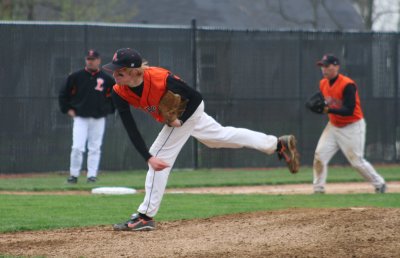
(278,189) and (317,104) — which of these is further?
(278,189)

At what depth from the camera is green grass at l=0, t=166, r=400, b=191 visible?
15.1 m

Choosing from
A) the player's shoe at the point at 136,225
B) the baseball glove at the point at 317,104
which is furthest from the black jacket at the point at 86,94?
the player's shoe at the point at 136,225

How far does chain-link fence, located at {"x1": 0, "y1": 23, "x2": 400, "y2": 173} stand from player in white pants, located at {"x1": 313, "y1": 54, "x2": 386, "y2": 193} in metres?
5.55

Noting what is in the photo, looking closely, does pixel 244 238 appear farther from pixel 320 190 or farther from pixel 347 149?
pixel 320 190

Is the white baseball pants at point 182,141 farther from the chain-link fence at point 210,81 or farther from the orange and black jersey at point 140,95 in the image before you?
the chain-link fence at point 210,81

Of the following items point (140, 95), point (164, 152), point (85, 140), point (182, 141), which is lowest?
point (85, 140)

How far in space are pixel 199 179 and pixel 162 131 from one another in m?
7.87

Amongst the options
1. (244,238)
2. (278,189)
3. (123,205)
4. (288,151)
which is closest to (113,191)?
(123,205)

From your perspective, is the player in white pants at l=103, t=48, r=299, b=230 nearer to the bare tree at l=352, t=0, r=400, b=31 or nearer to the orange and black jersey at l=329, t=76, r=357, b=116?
the orange and black jersey at l=329, t=76, r=357, b=116

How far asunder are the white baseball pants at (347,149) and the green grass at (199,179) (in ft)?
7.84

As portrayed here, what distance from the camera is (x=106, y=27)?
18.5 meters

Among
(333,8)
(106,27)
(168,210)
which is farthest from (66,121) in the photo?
(333,8)

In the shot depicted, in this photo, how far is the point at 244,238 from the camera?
7945 millimetres

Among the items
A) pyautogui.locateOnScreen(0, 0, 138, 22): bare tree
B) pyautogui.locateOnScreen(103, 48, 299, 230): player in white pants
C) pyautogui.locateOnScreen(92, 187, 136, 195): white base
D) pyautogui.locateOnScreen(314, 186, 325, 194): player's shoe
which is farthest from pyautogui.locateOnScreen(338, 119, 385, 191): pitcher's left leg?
pyautogui.locateOnScreen(0, 0, 138, 22): bare tree
